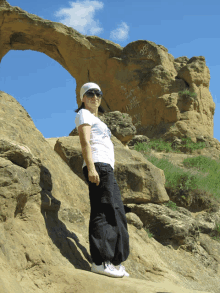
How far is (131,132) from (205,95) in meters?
6.72

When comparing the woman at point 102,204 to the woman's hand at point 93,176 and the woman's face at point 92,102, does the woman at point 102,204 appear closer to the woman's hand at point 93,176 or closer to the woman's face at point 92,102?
the woman's hand at point 93,176

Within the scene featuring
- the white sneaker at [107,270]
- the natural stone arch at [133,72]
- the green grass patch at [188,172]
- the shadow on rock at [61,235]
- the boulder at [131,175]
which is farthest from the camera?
the natural stone arch at [133,72]

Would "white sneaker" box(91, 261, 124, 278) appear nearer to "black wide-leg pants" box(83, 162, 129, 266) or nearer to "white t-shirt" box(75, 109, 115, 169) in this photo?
"black wide-leg pants" box(83, 162, 129, 266)

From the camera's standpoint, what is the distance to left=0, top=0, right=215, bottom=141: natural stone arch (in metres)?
12.1

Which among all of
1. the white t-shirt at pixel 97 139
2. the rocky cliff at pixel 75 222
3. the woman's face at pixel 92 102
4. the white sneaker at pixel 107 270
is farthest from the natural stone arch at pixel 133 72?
the white sneaker at pixel 107 270

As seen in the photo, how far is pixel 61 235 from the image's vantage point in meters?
2.94

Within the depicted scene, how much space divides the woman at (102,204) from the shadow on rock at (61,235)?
0.76 ft

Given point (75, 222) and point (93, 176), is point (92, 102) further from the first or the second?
point (75, 222)

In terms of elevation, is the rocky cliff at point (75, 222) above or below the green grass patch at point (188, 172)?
below

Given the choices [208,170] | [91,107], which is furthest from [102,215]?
[208,170]

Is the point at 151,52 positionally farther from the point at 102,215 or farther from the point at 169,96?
the point at 102,215

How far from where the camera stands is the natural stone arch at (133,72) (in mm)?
12133

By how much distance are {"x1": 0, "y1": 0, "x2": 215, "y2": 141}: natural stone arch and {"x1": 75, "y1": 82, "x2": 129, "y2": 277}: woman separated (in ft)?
30.0

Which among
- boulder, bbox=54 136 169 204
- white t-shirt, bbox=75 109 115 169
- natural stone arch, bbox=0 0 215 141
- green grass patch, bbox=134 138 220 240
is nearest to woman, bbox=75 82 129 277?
white t-shirt, bbox=75 109 115 169
